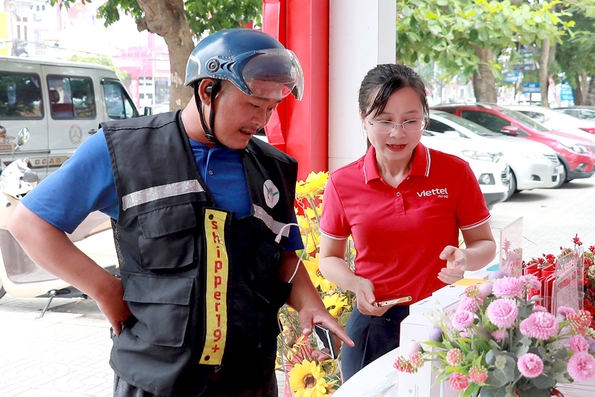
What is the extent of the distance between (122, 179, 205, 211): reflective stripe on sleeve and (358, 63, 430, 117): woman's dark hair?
65 centimetres

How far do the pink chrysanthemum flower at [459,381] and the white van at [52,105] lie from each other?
36.0ft

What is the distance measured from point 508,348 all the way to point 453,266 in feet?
1.96

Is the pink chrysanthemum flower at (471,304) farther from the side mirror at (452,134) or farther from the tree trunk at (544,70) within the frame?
the side mirror at (452,134)

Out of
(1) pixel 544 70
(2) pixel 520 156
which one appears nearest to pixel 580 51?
(1) pixel 544 70

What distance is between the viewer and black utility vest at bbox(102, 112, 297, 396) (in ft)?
5.01

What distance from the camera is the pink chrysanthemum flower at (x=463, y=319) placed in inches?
46.8

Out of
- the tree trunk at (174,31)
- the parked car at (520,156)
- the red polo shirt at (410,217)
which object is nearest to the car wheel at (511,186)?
the parked car at (520,156)

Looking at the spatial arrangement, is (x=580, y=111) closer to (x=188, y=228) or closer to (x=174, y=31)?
(x=174, y=31)

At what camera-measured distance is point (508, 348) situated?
3.95 feet

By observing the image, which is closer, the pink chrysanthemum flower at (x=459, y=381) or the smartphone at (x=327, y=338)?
the pink chrysanthemum flower at (x=459, y=381)

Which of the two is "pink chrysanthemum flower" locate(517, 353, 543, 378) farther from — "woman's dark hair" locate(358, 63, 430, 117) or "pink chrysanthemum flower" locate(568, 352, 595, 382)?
"woman's dark hair" locate(358, 63, 430, 117)

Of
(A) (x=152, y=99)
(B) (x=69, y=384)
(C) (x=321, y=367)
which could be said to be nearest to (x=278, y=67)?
(C) (x=321, y=367)

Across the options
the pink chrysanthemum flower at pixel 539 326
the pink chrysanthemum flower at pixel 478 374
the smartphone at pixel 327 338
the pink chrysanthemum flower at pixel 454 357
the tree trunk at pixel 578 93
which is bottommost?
the smartphone at pixel 327 338

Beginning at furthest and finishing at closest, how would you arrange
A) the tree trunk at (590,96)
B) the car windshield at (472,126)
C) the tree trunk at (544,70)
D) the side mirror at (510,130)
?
the side mirror at (510,130) < the car windshield at (472,126) < the tree trunk at (590,96) < the tree trunk at (544,70)
